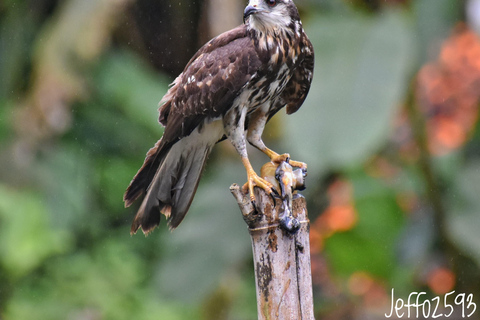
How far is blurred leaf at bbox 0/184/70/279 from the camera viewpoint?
564cm

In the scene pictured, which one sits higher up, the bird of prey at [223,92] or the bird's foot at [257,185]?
the bird of prey at [223,92]

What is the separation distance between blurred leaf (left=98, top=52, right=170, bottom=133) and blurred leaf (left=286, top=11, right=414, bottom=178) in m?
1.64

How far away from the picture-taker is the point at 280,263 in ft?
7.74

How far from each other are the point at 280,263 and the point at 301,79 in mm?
991

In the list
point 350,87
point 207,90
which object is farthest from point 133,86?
point 207,90

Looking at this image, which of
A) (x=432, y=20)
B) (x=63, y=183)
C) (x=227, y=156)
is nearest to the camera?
(x=432, y=20)

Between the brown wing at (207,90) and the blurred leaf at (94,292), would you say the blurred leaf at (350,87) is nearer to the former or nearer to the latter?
the brown wing at (207,90)

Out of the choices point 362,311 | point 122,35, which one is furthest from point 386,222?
point 122,35

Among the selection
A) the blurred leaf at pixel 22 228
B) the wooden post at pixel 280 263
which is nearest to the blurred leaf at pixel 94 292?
the blurred leaf at pixel 22 228

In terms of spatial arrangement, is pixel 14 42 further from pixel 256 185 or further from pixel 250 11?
pixel 256 185

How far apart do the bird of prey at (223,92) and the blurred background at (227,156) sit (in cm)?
102

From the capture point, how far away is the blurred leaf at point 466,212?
14.9 ft

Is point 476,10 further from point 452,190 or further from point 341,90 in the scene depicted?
point 341,90

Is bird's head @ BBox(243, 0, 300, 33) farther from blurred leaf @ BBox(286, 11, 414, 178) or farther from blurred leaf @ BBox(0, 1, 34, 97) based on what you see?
blurred leaf @ BBox(0, 1, 34, 97)
